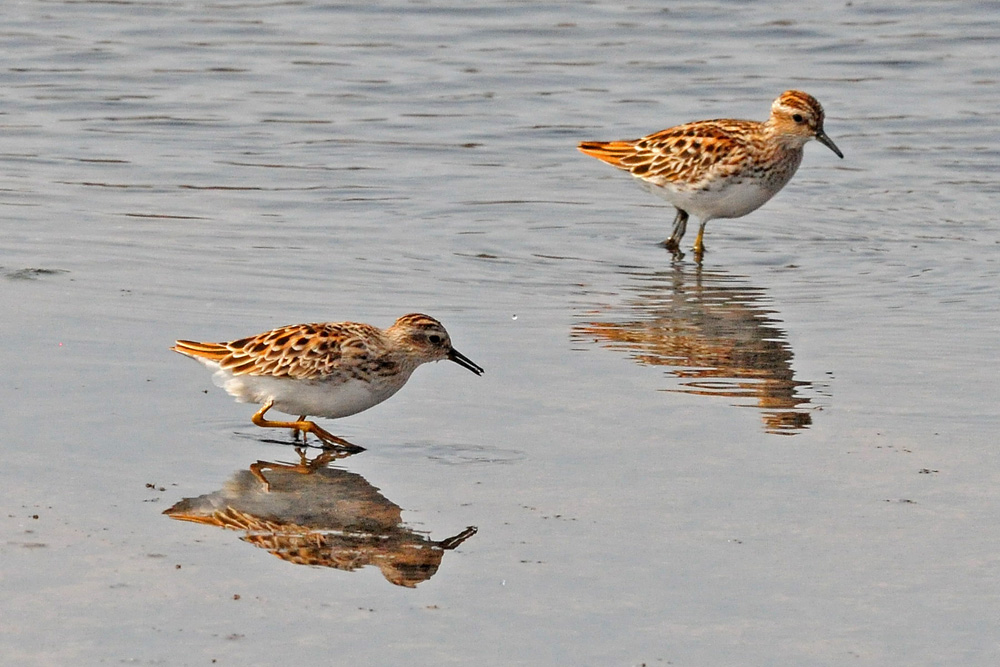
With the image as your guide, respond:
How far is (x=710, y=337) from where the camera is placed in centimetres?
1284

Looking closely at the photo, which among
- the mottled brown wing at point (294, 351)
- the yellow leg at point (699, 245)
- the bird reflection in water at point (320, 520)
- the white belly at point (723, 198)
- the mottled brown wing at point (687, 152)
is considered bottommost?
the yellow leg at point (699, 245)

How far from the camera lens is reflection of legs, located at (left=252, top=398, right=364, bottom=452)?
10.2 meters

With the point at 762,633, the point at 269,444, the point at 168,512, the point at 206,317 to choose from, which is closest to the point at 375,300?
the point at 206,317

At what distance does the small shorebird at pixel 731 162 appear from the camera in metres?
16.5

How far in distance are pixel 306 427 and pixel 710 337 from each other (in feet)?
12.3

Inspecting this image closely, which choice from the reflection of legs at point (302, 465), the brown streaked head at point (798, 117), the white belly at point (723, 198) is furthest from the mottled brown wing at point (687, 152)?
the reflection of legs at point (302, 465)

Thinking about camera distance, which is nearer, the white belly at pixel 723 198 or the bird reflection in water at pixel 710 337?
the bird reflection in water at pixel 710 337

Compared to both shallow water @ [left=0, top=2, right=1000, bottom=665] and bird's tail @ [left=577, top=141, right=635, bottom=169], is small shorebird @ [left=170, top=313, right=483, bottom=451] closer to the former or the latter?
shallow water @ [left=0, top=2, right=1000, bottom=665]

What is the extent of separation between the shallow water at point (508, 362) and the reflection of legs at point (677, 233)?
1.86 ft

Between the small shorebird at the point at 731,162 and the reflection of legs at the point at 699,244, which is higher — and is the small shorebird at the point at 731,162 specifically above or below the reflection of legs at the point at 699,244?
above

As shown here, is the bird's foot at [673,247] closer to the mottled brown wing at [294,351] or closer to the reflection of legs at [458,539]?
the mottled brown wing at [294,351]

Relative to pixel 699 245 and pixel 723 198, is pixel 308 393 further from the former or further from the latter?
pixel 723 198

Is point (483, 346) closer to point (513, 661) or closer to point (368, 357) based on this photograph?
point (368, 357)

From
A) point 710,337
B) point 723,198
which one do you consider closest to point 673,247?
point 723,198
